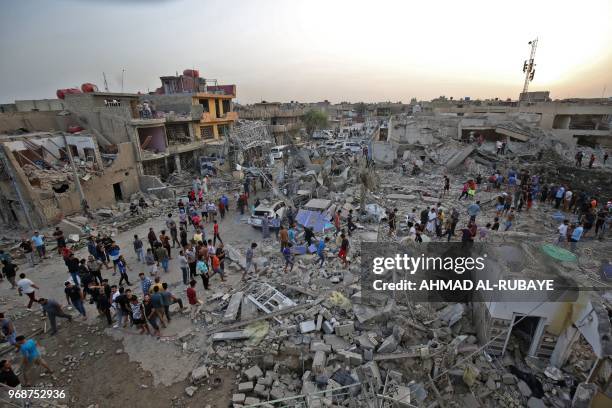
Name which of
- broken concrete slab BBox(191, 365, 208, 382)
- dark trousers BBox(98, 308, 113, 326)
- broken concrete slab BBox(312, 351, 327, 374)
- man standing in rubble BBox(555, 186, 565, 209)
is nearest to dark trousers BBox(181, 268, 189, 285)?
dark trousers BBox(98, 308, 113, 326)

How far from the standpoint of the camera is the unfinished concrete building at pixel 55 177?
1500cm

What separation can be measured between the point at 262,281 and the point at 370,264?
12.1 feet

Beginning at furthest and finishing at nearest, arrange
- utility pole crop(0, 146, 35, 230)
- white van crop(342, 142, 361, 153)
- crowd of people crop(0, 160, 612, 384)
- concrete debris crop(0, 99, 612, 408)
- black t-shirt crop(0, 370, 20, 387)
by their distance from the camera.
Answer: white van crop(342, 142, 361, 153), utility pole crop(0, 146, 35, 230), crowd of people crop(0, 160, 612, 384), concrete debris crop(0, 99, 612, 408), black t-shirt crop(0, 370, 20, 387)

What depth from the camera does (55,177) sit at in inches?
633

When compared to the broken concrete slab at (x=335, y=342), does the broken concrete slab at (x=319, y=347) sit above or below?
above

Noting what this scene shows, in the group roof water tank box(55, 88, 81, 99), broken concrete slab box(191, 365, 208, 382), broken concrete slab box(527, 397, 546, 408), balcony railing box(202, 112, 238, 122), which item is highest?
roof water tank box(55, 88, 81, 99)

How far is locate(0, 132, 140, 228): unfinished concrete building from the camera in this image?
15.0 meters

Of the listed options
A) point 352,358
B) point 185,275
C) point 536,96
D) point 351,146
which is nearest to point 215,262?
point 185,275

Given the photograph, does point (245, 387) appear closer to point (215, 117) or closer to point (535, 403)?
point (535, 403)

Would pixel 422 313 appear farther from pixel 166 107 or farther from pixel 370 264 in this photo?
pixel 166 107

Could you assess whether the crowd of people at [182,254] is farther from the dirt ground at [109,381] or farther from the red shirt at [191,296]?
the dirt ground at [109,381]

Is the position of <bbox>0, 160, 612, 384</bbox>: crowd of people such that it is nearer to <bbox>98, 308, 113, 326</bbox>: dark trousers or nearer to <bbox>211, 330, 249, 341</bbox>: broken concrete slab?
<bbox>98, 308, 113, 326</bbox>: dark trousers

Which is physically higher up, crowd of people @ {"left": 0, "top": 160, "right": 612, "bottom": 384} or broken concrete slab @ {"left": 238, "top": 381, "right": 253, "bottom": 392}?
crowd of people @ {"left": 0, "top": 160, "right": 612, "bottom": 384}

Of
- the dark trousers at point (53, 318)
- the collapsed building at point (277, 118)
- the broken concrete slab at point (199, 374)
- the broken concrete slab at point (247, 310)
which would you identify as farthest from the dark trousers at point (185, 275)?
the collapsed building at point (277, 118)
